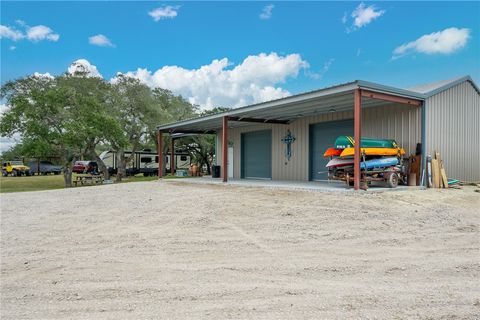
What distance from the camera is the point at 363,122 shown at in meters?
12.2

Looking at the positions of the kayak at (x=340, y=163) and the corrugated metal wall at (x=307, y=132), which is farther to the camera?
the corrugated metal wall at (x=307, y=132)

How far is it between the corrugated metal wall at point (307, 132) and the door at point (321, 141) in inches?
7.8

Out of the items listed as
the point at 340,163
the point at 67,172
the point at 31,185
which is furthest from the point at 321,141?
the point at 31,185

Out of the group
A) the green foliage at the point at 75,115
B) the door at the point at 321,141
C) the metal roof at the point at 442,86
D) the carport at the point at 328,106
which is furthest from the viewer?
the green foliage at the point at 75,115

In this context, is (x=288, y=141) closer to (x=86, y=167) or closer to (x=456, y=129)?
(x=456, y=129)

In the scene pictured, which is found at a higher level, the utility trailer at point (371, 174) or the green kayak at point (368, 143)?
A: the green kayak at point (368, 143)

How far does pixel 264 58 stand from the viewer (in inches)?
755

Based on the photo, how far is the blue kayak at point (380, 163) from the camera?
910 cm

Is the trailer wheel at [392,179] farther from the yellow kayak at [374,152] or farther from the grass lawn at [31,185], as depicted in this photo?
the grass lawn at [31,185]

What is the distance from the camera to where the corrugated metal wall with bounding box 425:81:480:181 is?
10953 millimetres

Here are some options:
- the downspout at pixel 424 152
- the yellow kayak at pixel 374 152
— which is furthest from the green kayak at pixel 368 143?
the downspout at pixel 424 152

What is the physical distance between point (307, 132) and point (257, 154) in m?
3.65

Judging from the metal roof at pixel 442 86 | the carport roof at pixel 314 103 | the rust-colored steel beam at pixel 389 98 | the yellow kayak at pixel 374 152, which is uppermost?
the metal roof at pixel 442 86

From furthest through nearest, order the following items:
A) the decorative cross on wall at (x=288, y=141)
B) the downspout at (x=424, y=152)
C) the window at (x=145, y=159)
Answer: the window at (x=145, y=159) → the decorative cross on wall at (x=288, y=141) → the downspout at (x=424, y=152)
